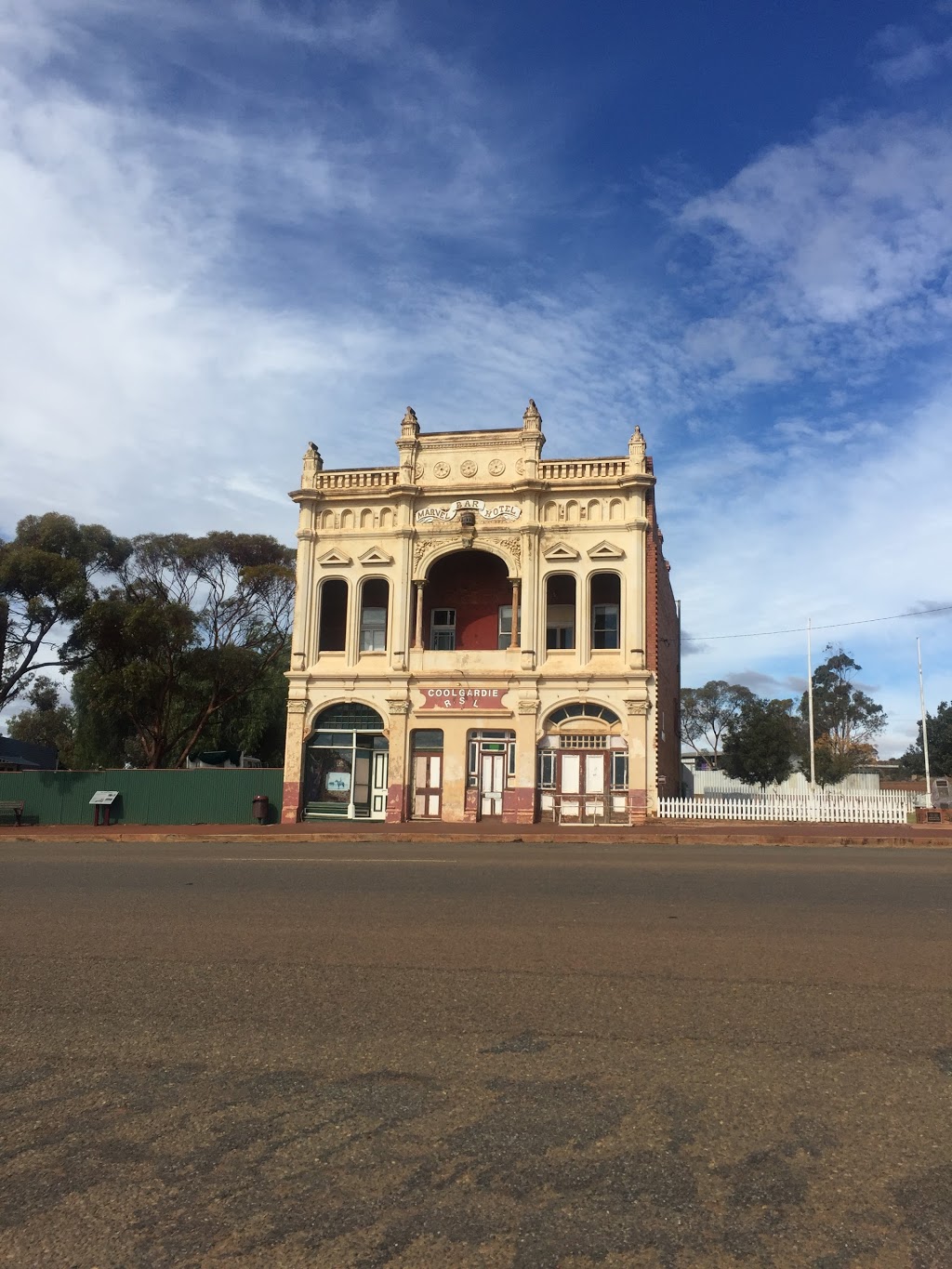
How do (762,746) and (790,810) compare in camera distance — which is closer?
(790,810)

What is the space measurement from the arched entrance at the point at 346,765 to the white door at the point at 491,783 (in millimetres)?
2945

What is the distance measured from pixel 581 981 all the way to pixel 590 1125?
2299 mm

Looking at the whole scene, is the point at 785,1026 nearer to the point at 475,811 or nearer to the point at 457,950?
the point at 457,950

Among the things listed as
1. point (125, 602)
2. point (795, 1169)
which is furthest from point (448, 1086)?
point (125, 602)

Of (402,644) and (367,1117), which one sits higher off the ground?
(402,644)

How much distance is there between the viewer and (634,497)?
27.6 meters

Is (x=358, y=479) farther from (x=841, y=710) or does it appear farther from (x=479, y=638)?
(x=841, y=710)

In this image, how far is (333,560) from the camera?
2942 centimetres

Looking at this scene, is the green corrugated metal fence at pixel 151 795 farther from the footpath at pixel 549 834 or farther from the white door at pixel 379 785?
the white door at pixel 379 785

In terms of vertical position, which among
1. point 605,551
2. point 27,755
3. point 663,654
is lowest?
point 27,755


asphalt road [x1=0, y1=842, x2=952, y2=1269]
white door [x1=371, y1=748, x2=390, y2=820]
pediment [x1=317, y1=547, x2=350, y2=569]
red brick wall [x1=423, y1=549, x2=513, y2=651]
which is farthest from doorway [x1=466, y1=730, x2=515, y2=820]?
asphalt road [x1=0, y1=842, x2=952, y2=1269]

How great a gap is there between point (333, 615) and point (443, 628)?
369cm

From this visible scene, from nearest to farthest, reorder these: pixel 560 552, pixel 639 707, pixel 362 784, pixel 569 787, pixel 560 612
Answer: pixel 639 707
pixel 569 787
pixel 560 552
pixel 362 784
pixel 560 612

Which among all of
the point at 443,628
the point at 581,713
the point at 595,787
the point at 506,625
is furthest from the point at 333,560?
the point at 595,787
